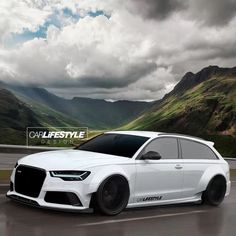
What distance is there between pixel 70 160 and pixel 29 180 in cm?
72

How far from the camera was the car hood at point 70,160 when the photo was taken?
8.21 meters

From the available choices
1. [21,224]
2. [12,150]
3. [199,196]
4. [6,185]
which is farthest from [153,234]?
[12,150]

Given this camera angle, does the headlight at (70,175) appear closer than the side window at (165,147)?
Yes

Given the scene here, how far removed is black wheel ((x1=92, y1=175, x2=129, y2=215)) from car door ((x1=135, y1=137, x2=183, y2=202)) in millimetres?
341

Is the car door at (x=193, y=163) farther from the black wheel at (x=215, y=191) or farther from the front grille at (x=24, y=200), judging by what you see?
the front grille at (x=24, y=200)

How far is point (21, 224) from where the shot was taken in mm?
7449

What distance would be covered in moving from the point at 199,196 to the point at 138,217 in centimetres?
218

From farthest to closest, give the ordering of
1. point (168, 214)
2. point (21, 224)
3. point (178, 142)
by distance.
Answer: point (178, 142), point (168, 214), point (21, 224)

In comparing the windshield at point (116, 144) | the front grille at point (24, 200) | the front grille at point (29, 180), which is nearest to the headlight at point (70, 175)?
the front grille at point (29, 180)

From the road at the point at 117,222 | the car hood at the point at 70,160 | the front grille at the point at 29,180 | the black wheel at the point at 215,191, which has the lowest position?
the road at the point at 117,222

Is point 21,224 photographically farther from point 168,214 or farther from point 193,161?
point 193,161

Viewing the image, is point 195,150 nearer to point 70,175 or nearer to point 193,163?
point 193,163

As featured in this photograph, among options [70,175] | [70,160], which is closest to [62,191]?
[70,175]

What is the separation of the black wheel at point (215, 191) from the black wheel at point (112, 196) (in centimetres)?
253
